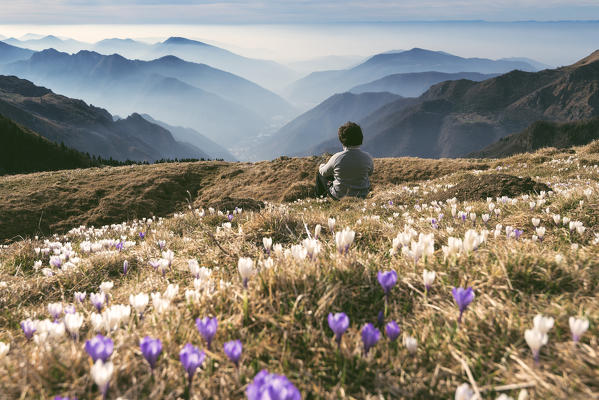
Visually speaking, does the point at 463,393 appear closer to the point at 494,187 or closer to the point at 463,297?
the point at 463,297

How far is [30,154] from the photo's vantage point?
145125mm

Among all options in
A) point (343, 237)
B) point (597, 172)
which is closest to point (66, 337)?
point (343, 237)

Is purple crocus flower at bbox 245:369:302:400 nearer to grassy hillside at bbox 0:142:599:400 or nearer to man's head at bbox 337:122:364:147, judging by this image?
grassy hillside at bbox 0:142:599:400

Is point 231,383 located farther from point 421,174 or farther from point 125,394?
point 421,174

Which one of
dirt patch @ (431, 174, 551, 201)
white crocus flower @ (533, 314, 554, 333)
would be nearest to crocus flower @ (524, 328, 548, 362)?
white crocus flower @ (533, 314, 554, 333)

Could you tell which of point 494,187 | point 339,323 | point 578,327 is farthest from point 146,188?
point 578,327

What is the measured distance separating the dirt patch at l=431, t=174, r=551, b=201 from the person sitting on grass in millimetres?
3791

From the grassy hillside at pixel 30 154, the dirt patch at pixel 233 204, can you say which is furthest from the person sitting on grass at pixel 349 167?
the grassy hillside at pixel 30 154

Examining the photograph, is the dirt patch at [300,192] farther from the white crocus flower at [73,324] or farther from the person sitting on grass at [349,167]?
the white crocus flower at [73,324]

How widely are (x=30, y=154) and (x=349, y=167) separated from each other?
175192mm

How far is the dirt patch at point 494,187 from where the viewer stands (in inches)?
374

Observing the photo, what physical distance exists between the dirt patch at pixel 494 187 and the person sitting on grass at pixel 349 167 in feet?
12.4

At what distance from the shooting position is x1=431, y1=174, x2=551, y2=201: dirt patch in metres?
9.50

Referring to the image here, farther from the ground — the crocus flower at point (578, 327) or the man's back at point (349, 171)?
the crocus flower at point (578, 327)
